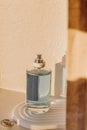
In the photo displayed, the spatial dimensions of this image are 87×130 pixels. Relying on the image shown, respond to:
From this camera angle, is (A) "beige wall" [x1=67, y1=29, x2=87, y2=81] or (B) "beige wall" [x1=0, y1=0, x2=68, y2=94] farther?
(B) "beige wall" [x1=0, y1=0, x2=68, y2=94]

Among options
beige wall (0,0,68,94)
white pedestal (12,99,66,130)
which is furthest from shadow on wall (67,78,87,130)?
beige wall (0,0,68,94)

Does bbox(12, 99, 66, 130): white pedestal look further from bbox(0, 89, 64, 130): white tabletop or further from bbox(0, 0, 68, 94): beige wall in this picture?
bbox(0, 0, 68, 94): beige wall

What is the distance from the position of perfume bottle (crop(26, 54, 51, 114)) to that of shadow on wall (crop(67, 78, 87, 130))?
0.76 ft

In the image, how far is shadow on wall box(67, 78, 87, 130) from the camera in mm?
512

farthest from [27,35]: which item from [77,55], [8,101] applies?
[77,55]

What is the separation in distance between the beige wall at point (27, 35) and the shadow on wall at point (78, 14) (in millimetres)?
355

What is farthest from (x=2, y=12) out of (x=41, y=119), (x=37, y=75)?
(x=41, y=119)

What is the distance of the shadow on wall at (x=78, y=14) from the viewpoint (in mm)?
485

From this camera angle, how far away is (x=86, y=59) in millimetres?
506

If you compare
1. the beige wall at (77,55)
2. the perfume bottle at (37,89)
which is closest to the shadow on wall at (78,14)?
the beige wall at (77,55)

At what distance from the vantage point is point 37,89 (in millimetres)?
756

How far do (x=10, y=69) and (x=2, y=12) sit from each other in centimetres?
19

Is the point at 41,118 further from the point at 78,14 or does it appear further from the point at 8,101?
the point at 78,14

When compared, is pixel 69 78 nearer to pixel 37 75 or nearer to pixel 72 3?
pixel 72 3
